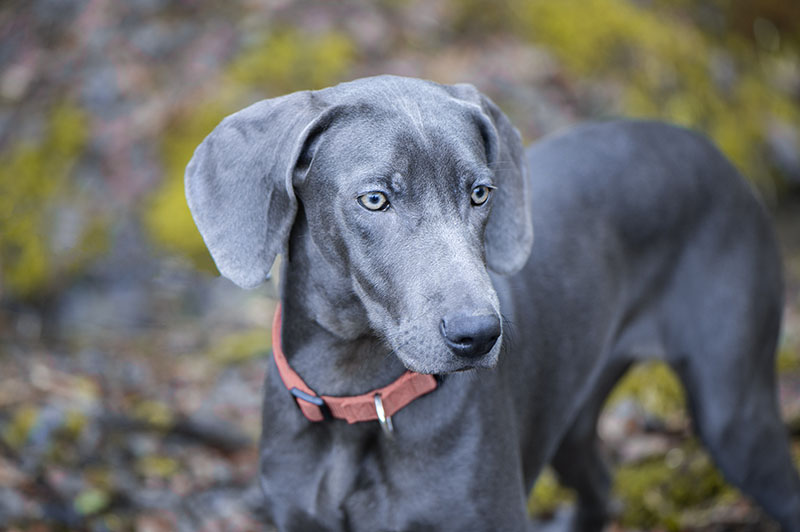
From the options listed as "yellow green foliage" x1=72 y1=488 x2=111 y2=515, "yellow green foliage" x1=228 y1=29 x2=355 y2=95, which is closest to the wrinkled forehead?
"yellow green foliage" x1=72 y1=488 x2=111 y2=515

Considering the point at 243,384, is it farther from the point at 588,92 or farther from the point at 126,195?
the point at 588,92

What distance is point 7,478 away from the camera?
3.49 metres

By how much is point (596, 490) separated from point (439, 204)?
2.07m

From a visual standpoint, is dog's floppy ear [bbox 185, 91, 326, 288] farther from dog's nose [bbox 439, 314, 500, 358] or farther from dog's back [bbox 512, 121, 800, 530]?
dog's back [bbox 512, 121, 800, 530]

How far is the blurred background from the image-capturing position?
390 centimetres

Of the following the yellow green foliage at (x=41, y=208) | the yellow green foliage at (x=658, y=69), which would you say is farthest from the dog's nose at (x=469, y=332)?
the yellow green foliage at (x=658, y=69)

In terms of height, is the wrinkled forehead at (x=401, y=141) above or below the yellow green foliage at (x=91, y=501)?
above

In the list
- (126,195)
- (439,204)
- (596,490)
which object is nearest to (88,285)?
(126,195)

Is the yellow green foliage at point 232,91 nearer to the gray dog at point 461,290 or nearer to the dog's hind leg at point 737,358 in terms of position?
the gray dog at point 461,290

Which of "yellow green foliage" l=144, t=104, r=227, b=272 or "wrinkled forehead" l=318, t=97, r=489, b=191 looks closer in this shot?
"wrinkled forehead" l=318, t=97, r=489, b=191

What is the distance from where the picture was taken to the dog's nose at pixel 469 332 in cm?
200

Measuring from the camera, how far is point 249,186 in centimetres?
234

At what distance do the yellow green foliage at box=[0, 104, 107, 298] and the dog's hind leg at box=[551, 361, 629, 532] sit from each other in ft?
11.8

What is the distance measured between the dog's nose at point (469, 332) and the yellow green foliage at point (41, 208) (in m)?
4.32
